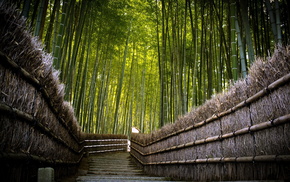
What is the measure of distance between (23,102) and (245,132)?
5.38 feet

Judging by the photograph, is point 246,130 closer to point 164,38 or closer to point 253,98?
point 253,98

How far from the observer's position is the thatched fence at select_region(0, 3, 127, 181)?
1.27m

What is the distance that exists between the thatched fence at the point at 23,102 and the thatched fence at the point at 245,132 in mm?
1535

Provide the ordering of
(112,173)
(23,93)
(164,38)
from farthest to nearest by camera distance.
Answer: (164,38) < (112,173) < (23,93)

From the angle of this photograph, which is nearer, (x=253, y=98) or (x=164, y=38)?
(x=253, y=98)

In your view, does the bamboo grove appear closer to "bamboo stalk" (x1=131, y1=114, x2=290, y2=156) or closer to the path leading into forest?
"bamboo stalk" (x1=131, y1=114, x2=290, y2=156)

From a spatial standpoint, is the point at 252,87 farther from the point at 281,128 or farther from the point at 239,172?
the point at 239,172

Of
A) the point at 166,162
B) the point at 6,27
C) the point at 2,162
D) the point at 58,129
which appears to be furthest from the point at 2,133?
the point at 166,162

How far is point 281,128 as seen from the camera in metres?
1.55

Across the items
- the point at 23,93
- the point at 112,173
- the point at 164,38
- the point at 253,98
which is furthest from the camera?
the point at 164,38

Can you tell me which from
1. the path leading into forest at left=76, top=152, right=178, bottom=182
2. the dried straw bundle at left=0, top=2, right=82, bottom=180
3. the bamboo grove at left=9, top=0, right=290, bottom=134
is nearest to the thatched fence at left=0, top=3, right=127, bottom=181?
the dried straw bundle at left=0, top=2, right=82, bottom=180

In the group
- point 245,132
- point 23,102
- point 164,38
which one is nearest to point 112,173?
point 245,132

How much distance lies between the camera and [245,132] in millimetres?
1943

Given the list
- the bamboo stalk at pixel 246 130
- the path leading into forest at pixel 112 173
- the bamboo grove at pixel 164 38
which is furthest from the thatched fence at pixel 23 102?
the bamboo stalk at pixel 246 130
